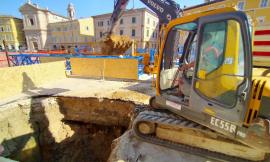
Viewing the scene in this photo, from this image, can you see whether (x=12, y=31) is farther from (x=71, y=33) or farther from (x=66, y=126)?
(x=66, y=126)

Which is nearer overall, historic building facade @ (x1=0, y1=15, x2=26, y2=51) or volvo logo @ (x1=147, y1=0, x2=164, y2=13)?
volvo logo @ (x1=147, y1=0, x2=164, y2=13)

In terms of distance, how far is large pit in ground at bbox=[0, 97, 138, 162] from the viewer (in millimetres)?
5488

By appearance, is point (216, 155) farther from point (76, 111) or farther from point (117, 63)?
point (117, 63)

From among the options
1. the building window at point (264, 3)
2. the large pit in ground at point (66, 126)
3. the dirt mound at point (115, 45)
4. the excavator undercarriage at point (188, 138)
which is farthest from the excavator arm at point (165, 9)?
the building window at point (264, 3)

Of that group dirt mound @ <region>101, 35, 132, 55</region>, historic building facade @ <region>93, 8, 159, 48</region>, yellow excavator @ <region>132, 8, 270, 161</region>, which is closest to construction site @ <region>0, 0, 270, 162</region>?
yellow excavator @ <region>132, 8, 270, 161</region>

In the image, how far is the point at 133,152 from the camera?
3062mm

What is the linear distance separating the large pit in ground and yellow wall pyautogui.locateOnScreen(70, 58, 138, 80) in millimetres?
3203

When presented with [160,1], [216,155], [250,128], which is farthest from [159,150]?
[160,1]

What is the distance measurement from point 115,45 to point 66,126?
6952 millimetres

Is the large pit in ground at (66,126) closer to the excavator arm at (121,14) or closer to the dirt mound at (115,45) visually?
the excavator arm at (121,14)

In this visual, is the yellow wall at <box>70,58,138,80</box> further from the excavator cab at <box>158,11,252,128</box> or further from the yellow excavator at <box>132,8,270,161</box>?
the excavator cab at <box>158,11,252,128</box>

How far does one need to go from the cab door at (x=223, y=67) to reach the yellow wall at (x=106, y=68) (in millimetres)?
5991

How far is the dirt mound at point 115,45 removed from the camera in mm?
11016

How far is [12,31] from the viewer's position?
41.8 metres
